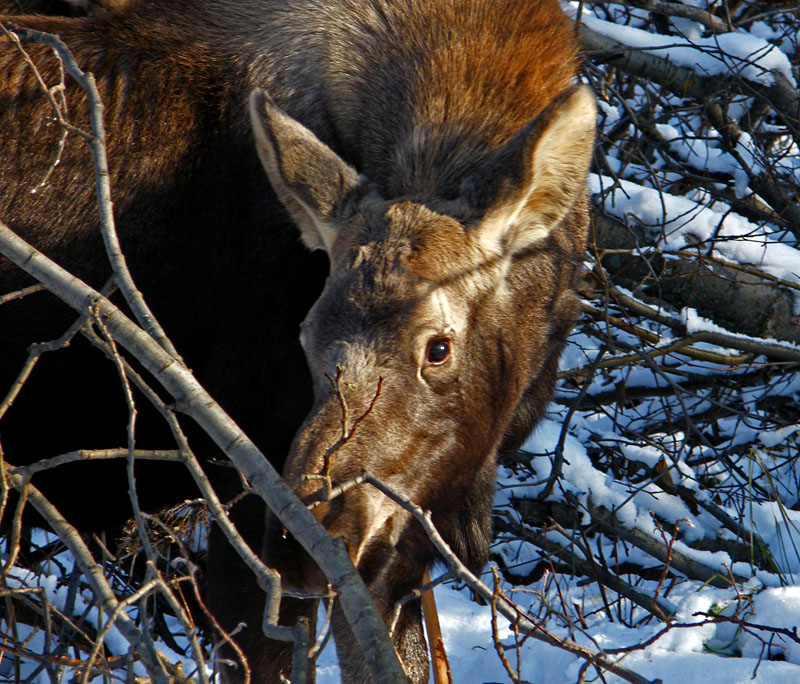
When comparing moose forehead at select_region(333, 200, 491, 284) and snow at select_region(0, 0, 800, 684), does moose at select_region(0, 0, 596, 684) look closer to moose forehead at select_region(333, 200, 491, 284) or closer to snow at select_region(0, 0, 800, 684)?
moose forehead at select_region(333, 200, 491, 284)

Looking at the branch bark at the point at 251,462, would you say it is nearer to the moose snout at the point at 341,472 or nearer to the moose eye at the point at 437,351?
the moose snout at the point at 341,472

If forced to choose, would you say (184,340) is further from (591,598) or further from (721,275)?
(721,275)

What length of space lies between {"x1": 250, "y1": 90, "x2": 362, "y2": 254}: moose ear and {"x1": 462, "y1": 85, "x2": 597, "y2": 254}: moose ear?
1.18 feet

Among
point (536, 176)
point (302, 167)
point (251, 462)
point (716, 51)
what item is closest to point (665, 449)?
point (716, 51)

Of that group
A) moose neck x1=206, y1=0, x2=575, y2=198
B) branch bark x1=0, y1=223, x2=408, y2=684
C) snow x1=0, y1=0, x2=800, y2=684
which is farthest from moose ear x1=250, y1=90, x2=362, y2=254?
snow x1=0, y1=0, x2=800, y2=684

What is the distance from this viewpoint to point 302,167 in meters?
2.67

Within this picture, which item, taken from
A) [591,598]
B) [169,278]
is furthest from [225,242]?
[591,598]

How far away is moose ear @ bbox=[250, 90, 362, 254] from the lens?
104 inches

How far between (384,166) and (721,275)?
81.0 inches

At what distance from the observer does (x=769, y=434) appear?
4652 millimetres

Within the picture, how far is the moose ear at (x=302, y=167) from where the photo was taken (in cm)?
263

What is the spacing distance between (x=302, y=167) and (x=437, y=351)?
65cm

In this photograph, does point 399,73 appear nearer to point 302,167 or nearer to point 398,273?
point 302,167

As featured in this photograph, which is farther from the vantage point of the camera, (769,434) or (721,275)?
(769,434)
